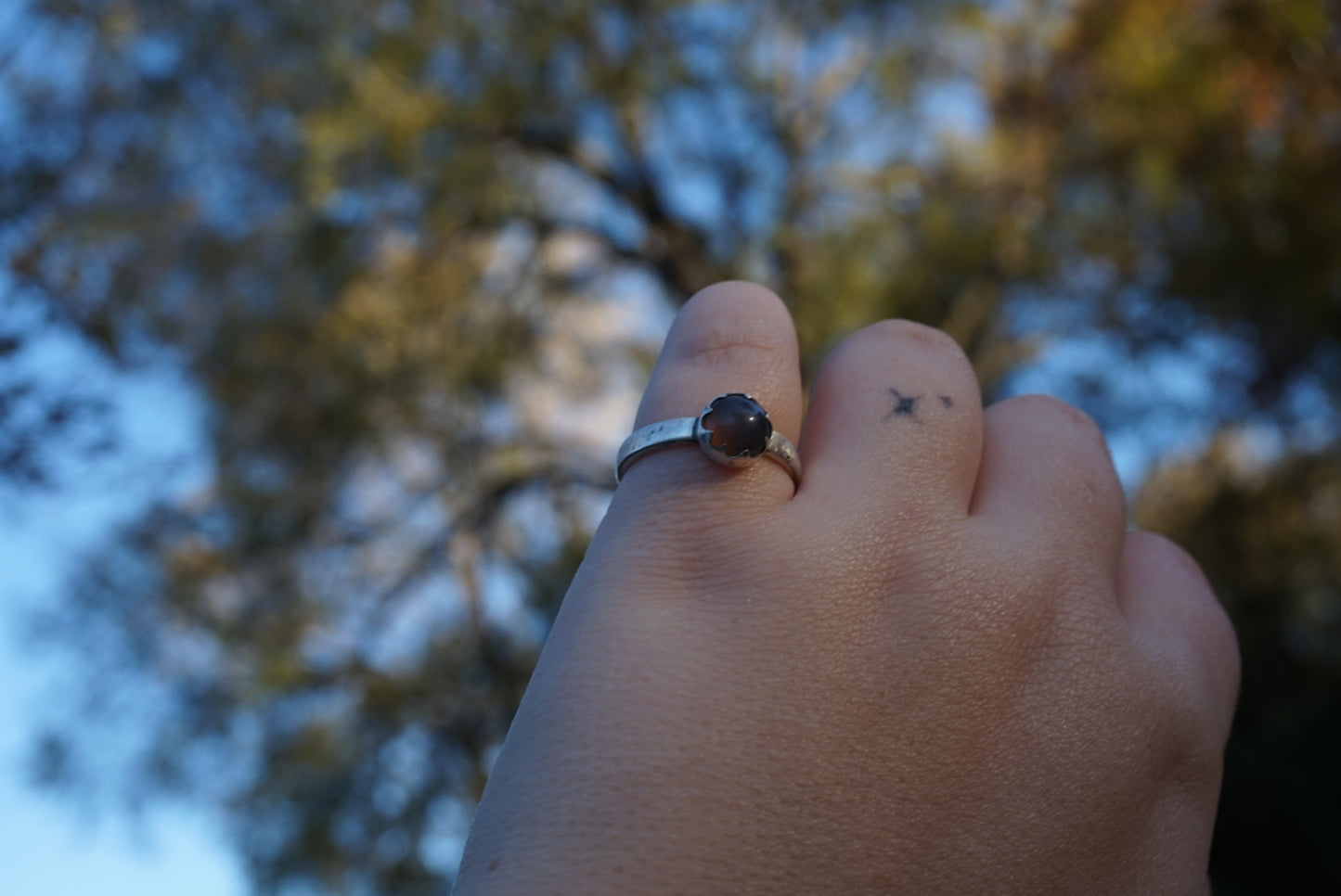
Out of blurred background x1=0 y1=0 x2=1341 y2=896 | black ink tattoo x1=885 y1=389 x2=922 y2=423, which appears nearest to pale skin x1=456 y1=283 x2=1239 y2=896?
black ink tattoo x1=885 y1=389 x2=922 y2=423

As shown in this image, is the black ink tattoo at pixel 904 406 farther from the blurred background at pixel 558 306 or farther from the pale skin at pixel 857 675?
the blurred background at pixel 558 306

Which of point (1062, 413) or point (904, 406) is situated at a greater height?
point (1062, 413)

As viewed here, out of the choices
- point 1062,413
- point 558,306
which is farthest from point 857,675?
point 558,306

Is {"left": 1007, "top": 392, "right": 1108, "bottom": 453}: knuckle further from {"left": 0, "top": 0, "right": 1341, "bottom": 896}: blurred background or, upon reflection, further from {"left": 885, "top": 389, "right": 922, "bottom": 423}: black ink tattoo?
{"left": 0, "top": 0, "right": 1341, "bottom": 896}: blurred background

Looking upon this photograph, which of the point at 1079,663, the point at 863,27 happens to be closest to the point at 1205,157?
the point at 863,27

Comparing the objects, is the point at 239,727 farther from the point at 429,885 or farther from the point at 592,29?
the point at 592,29

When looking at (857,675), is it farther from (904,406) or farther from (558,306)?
(558,306)
